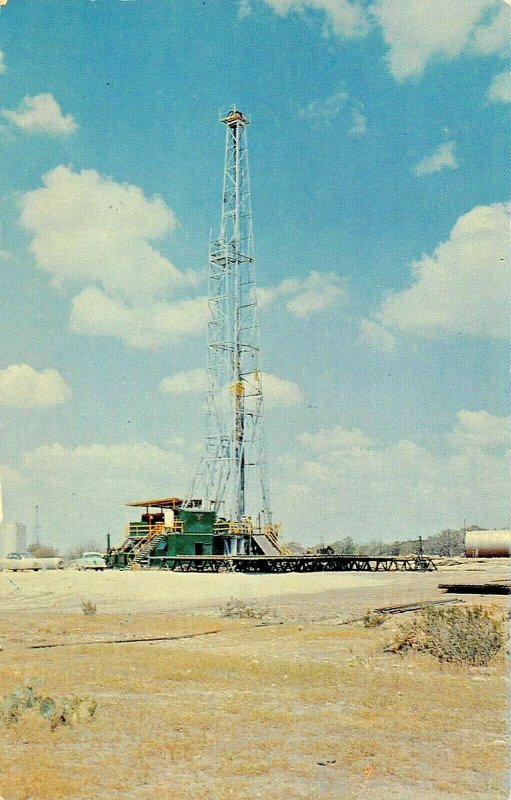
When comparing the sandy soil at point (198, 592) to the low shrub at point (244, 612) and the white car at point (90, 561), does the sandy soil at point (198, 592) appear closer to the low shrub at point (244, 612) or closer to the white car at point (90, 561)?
the low shrub at point (244, 612)

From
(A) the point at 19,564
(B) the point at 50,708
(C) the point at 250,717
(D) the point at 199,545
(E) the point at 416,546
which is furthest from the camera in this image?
(E) the point at 416,546

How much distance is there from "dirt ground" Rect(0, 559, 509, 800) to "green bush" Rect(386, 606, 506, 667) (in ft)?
0.81

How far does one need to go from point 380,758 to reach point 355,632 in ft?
24.7

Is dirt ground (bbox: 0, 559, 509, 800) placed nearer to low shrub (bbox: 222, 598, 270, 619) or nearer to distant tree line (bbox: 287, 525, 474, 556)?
low shrub (bbox: 222, 598, 270, 619)

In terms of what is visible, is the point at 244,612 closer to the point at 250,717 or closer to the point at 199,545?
the point at 250,717

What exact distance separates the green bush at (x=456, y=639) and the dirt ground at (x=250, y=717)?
0.25m

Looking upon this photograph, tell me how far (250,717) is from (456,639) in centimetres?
407

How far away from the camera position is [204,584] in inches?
1092

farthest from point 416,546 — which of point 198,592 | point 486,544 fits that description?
point 198,592

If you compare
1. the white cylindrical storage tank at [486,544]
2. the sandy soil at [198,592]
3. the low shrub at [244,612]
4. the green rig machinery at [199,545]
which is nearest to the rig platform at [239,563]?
the green rig machinery at [199,545]

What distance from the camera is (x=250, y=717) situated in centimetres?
795

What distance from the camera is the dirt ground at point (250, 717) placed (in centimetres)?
601

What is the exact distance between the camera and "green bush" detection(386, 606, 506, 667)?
35.5ft

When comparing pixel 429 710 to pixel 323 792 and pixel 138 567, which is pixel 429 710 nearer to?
pixel 323 792
